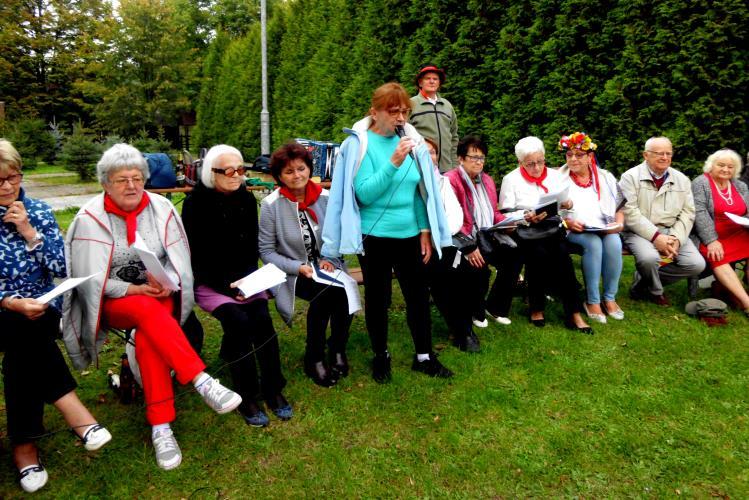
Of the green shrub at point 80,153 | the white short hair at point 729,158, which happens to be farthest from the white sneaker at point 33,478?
the green shrub at point 80,153

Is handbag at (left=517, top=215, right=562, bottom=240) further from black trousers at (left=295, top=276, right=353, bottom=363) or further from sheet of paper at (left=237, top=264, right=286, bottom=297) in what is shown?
sheet of paper at (left=237, top=264, right=286, bottom=297)

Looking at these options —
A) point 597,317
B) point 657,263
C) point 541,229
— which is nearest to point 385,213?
point 541,229

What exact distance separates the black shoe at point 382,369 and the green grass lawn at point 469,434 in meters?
0.06

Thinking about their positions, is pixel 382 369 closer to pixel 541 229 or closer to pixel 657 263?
pixel 541 229

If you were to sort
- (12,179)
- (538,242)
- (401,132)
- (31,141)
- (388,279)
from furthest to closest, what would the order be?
(31,141) < (538,242) < (388,279) < (401,132) < (12,179)

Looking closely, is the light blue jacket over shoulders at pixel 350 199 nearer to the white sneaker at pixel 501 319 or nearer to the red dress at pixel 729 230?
the white sneaker at pixel 501 319

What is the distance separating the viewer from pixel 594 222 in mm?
4445

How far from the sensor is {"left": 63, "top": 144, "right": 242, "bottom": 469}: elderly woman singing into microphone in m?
2.60

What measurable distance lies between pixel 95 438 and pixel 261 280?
3.69ft

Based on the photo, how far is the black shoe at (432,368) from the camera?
3.40m

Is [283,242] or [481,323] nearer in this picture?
[283,242]

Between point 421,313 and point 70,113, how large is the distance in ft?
103

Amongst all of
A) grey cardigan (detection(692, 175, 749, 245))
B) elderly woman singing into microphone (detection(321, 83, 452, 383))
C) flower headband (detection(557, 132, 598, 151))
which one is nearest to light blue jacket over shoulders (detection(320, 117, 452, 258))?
elderly woman singing into microphone (detection(321, 83, 452, 383))

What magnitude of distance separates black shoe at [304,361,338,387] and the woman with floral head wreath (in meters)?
2.32
